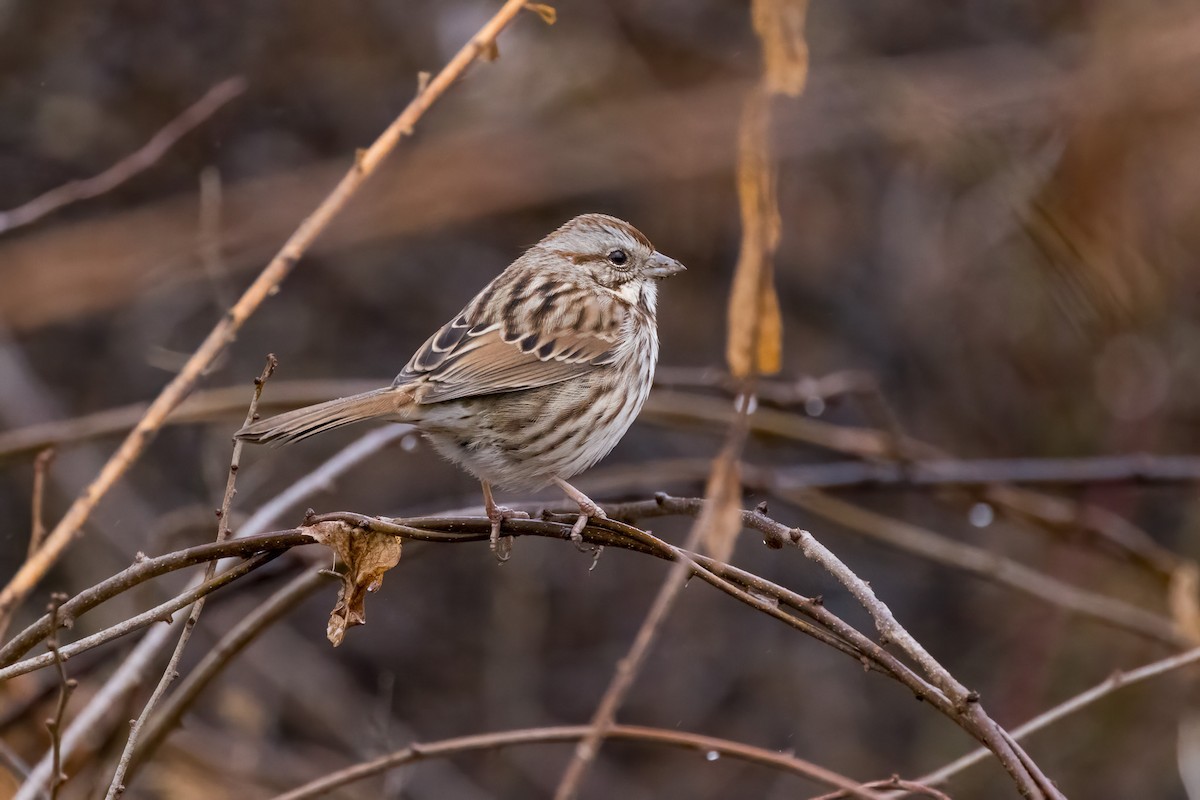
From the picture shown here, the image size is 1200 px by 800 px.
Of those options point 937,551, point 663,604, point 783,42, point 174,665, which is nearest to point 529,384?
point 937,551

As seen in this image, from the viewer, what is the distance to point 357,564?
2.23m

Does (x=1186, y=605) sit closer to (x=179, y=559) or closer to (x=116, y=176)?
(x=179, y=559)

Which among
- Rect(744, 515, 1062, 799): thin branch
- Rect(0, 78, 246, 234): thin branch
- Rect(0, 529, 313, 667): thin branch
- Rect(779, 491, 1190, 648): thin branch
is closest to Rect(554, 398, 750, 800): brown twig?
Rect(744, 515, 1062, 799): thin branch

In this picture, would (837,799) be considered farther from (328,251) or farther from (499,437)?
(328,251)

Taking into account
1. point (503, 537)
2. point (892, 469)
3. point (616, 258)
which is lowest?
point (503, 537)

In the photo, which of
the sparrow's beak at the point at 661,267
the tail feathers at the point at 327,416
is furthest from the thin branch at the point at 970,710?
the sparrow's beak at the point at 661,267

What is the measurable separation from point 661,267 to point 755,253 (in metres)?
2.58

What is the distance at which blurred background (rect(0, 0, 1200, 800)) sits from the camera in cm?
604

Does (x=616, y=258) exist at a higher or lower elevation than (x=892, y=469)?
higher

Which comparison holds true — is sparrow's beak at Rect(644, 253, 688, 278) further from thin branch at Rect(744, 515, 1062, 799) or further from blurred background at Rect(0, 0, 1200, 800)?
thin branch at Rect(744, 515, 1062, 799)

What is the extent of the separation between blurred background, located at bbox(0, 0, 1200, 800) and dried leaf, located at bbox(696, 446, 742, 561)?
406cm

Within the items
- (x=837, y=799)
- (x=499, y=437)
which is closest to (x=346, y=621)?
(x=837, y=799)

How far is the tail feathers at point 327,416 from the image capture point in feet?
8.99

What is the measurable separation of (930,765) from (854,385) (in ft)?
10.7
